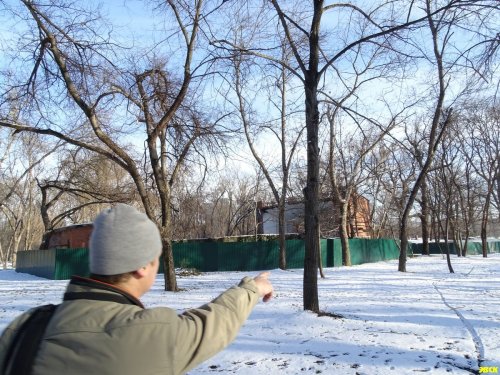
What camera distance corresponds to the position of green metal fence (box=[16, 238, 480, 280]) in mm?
23984

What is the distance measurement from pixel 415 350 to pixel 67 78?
10877mm

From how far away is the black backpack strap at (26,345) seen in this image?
5.09ft

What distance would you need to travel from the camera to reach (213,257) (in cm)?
2802

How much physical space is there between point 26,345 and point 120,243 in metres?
0.45

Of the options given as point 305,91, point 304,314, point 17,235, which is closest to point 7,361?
point 304,314

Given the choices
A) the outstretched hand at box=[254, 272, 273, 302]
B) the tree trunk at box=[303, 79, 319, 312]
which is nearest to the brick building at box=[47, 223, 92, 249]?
the tree trunk at box=[303, 79, 319, 312]

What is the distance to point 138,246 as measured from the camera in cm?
181

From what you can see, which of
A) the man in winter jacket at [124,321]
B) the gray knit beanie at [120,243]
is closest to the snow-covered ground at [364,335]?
the man in winter jacket at [124,321]

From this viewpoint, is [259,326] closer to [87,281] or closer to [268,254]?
[87,281]

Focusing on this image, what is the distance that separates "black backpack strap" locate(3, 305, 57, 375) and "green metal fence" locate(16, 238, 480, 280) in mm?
23554

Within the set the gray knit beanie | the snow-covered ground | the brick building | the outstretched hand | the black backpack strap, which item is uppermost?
the brick building

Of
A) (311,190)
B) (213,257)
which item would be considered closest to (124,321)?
(311,190)

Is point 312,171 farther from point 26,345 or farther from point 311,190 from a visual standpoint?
point 26,345

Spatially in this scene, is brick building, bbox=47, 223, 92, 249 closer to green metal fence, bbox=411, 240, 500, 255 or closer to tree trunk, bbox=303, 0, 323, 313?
tree trunk, bbox=303, 0, 323, 313
